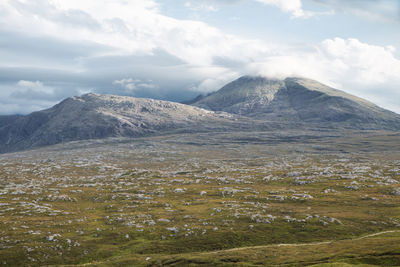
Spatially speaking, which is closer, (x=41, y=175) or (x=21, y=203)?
(x=21, y=203)

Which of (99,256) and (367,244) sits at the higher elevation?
(367,244)

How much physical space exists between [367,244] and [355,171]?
116m

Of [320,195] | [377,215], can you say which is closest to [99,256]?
[377,215]

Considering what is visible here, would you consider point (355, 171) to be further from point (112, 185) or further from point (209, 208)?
point (112, 185)

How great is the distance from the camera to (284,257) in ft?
180

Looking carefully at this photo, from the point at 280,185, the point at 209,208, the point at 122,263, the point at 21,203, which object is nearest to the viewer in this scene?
the point at 122,263

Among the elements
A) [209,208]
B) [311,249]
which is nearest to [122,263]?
[311,249]

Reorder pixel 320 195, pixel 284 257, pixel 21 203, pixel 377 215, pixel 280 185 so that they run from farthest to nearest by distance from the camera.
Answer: pixel 280 185
pixel 320 195
pixel 21 203
pixel 377 215
pixel 284 257

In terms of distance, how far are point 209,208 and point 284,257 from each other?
47.2 m

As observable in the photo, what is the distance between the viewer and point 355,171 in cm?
16125

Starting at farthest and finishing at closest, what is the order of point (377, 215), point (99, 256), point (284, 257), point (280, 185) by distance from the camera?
point (280, 185) < point (377, 215) < point (99, 256) < point (284, 257)

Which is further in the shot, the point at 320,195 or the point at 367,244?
the point at 320,195

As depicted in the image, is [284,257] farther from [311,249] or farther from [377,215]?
[377,215]

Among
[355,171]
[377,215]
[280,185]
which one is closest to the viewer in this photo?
[377,215]
